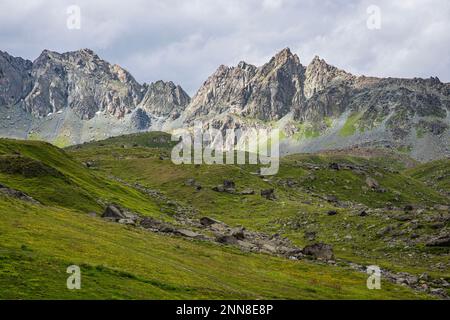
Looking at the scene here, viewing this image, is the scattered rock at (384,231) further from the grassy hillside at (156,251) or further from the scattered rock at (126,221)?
the scattered rock at (126,221)

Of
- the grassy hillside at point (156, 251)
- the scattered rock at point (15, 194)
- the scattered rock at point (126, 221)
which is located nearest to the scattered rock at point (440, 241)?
the grassy hillside at point (156, 251)

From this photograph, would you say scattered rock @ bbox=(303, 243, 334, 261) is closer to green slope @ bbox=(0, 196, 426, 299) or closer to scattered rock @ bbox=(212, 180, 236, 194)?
green slope @ bbox=(0, 196, 426, 299)

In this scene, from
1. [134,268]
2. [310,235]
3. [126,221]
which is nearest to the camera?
[134,268]

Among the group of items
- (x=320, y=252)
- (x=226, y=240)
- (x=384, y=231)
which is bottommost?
(x=320, y=252)

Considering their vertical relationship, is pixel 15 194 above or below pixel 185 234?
above

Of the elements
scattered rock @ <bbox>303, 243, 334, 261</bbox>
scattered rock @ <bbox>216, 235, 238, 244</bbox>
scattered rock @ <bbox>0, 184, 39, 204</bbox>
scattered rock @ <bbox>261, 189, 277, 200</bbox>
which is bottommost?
scattered rock @ <bbox>303, 243, 334, 261</bbox>

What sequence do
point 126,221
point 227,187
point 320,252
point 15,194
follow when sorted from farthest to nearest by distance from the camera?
1. point 227,187
2. point 126,221
3. point 320,252
4. point 15,194

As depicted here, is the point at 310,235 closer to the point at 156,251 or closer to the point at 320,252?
the point at 320,252

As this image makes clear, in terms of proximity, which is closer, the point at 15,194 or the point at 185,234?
the point at 15,194

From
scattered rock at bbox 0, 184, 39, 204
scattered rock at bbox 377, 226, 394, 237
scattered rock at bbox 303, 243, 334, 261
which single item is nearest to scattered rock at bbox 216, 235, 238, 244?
scattered rock at bbox 303, 243, 334, 261

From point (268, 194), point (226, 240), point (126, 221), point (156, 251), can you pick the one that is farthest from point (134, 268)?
point (268, 194)
